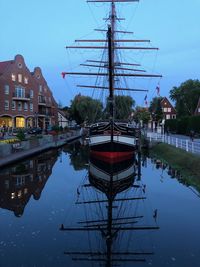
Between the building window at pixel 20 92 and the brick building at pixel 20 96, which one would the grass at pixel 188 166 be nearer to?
the brick building at pixel 20 96

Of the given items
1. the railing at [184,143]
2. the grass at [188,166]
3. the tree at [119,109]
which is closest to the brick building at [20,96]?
the tree at [119,109]

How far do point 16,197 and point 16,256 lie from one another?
6616 mm

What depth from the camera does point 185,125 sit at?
71812 millimetres

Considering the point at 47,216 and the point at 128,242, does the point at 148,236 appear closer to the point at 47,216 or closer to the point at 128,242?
the point at 128,242

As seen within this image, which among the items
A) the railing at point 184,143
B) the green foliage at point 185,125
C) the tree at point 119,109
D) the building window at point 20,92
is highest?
the building window at point 20,92

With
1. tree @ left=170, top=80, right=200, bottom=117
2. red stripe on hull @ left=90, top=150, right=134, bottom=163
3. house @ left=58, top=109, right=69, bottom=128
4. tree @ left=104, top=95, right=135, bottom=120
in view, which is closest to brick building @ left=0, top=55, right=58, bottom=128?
house @ left=58, top=109, right=69, bottom=128

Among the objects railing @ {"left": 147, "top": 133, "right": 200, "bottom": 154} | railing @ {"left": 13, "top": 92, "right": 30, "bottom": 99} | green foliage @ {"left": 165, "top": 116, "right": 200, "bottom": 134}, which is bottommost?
railing @ {"left": 147, "top": 133, "right": 200, "bottom": 154}

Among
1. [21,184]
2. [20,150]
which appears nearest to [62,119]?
[20,150]

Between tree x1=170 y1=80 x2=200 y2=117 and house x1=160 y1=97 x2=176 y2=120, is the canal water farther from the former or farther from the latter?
house x1=160 y1=97 x2=176 y2=120

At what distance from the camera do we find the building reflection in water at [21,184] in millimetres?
13745

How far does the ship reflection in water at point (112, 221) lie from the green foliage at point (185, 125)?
44222 millimetres

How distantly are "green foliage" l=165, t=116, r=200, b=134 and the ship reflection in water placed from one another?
44222 mm

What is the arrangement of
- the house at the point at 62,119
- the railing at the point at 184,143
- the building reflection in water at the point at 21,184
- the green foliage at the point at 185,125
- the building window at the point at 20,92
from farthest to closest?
the house at the point at 62,119, the building window at the point at 20,92, the green foliage at the point at 185,125, the railing at the point at 184,143, the building reflection in water at the point at 21,184

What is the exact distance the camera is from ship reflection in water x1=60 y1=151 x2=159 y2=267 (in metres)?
8.53
